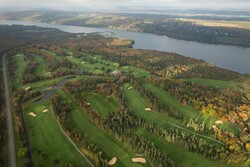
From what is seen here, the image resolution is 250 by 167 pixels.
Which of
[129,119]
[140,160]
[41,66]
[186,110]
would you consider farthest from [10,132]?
[41,66]

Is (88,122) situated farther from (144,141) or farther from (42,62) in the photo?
(42,62)

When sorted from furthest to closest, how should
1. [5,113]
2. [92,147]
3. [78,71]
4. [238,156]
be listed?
1. [78,71]
2. [5,113]
3. [92,147]
4. [238,156]

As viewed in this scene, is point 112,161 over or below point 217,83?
below

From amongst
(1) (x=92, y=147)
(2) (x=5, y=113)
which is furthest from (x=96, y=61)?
(1) (x=92, y=147)

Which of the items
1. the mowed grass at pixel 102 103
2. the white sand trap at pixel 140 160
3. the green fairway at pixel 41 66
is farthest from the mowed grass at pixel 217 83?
the green fairway at pixel 41 66

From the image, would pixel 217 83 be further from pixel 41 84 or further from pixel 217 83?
pixel 41 84

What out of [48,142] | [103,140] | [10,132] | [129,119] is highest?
[129,119]

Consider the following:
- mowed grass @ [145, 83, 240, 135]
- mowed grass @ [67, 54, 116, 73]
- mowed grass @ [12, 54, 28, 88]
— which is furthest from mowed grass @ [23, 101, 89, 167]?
mowed grass @ [67, 54, 116, 73]
